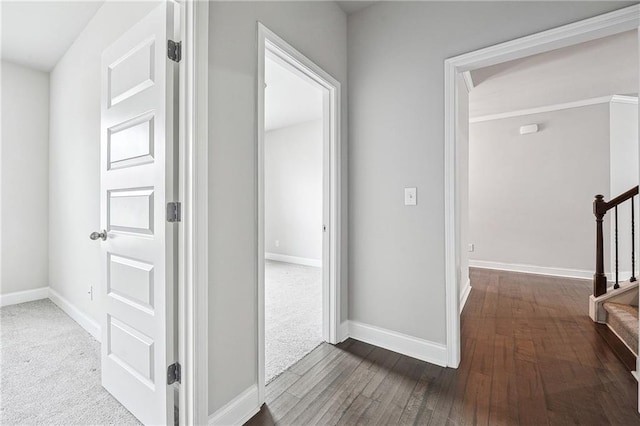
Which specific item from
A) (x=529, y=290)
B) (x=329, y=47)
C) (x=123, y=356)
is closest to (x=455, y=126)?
(x=329, y=47)

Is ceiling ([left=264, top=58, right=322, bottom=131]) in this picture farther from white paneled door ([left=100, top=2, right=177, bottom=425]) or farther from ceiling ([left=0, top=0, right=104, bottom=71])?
white paneled door ([left=100, top=2, right=177, bottom=425])

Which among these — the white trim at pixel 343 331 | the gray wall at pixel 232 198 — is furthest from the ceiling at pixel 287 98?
the white trim at pixel 343 331

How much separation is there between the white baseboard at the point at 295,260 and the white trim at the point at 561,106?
→ 3895 millimetres

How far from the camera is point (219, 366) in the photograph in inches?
56.7

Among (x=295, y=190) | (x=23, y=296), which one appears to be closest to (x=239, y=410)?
(x=23, y=296)

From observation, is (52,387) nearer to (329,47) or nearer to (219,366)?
(219,366)

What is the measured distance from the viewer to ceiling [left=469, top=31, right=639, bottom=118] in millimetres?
2928

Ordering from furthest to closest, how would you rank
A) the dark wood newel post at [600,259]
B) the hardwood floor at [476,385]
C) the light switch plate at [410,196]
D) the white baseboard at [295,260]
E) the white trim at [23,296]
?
the white baseboard at [295,260] → the white trim at [23,296] → the dark wood newel post at [600,259] → the light switch plate at [410,196] → the hardwood floor at [476,385]

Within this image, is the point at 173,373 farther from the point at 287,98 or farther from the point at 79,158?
the point at 287,98

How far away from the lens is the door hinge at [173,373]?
1.33 meters

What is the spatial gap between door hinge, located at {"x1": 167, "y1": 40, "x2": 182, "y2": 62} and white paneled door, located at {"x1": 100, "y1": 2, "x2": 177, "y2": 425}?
0.02m

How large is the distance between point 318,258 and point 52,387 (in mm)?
4093

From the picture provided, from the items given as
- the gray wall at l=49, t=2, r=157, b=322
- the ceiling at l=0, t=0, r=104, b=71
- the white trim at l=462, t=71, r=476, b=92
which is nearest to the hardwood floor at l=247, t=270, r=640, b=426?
the gray wall at l=49, t=2, r=157, b=322

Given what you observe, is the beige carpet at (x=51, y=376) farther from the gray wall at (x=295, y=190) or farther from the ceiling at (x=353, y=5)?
the gray wall at (x=295, y=190)
